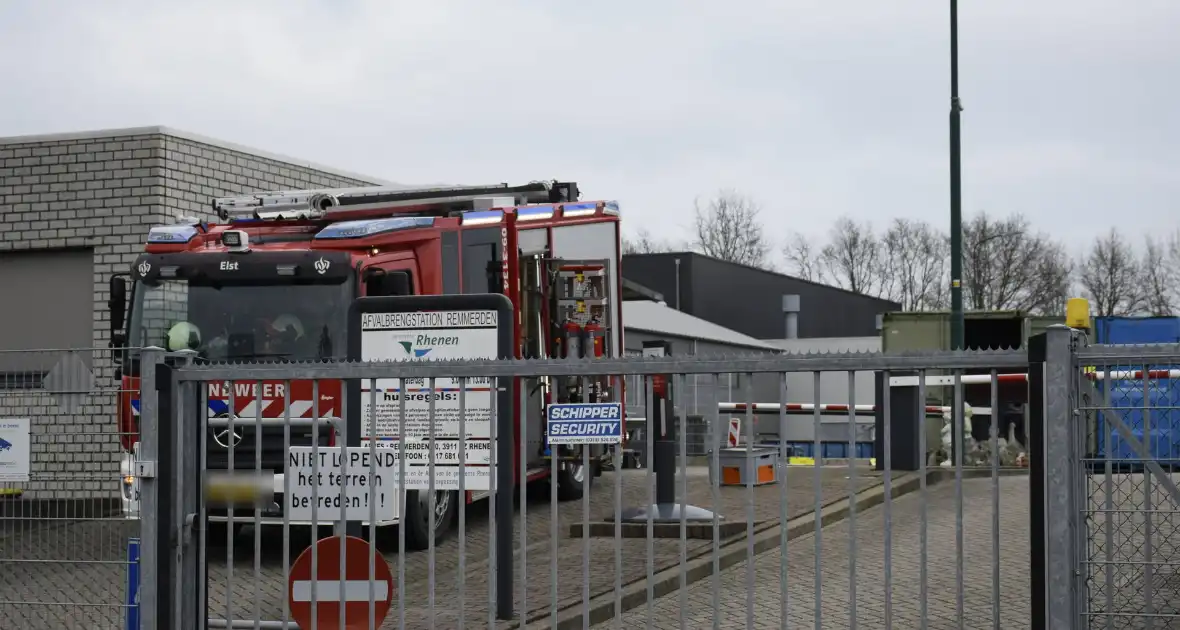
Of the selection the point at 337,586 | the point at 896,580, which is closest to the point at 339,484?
the point at 337,586

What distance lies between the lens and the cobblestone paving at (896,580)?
7496 millimetres

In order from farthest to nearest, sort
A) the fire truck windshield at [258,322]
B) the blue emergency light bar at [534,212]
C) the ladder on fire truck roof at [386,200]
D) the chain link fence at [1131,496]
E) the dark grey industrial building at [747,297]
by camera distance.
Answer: the dark grey industrial building at [747,297], the blue emergency light bar at [534,212], the ladder on fire truck roof at [386,200], the fire truck windshield at [258,322], the chain link fence at [1131,496]

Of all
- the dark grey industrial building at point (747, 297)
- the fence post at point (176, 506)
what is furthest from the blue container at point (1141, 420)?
the dark grey industrial building at point (747, 297)

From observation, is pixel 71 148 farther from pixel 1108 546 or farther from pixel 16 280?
pixel 1108 546

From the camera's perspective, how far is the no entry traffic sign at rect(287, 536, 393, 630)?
652 cm

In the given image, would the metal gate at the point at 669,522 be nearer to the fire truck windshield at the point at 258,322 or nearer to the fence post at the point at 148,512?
the fence post at the point at 148,512

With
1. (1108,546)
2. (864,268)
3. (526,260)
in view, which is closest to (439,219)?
(526,260)

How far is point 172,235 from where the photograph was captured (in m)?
12.8

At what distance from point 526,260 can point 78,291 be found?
6.72 metres

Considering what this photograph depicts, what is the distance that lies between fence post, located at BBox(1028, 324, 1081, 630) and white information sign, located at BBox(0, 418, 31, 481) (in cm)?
490

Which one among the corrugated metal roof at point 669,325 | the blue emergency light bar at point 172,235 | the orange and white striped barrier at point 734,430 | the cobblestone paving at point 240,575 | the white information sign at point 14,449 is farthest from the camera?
the corrugated metal roof at point 669,325

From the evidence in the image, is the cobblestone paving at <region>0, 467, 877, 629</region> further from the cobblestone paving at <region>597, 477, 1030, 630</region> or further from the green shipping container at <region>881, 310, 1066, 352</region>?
the green shipping container at <region>881, 310, 1066, 352</region>

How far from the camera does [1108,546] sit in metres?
5.46

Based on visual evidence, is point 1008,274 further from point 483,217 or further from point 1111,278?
point 483,217
